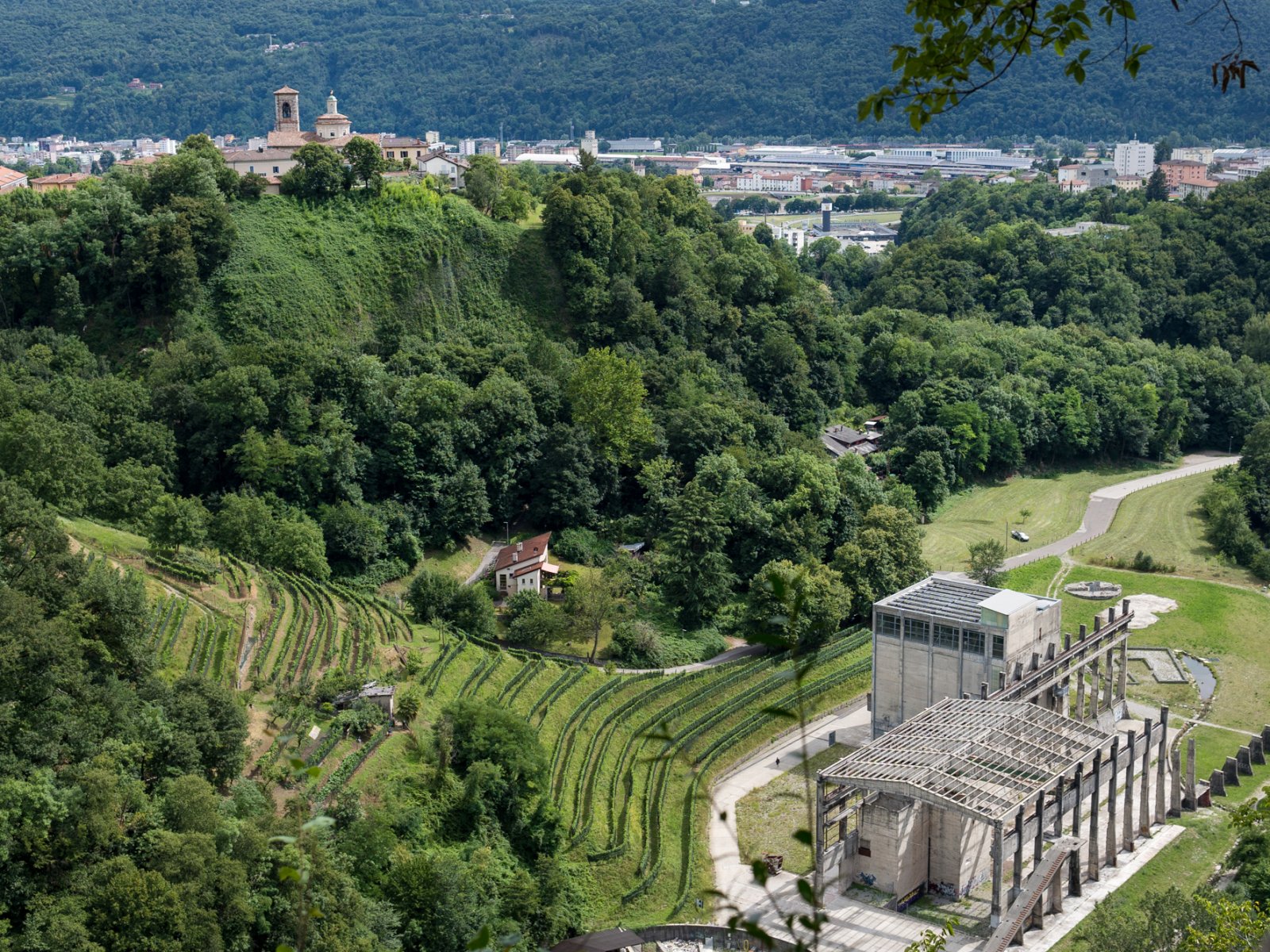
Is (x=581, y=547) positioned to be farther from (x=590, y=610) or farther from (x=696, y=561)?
(x=590, y=610)

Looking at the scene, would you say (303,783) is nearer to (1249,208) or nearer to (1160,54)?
(1249,208)

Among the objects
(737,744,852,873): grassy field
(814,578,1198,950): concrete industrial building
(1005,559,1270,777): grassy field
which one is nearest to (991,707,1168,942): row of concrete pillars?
(814,578,1198,950): concrete industrial building

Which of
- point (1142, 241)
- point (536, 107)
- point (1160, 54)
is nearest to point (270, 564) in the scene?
point (1142, 241)

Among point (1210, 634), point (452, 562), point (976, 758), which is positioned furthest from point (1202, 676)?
point (452, 562)

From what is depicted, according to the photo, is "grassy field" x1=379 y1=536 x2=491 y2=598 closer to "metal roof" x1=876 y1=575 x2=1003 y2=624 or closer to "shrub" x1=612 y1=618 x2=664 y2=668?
"shrub" x1=612 y1=618 x2=664 y2=668

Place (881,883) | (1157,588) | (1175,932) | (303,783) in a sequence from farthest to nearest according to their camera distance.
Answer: (1157,588) < (881,883) < (303,783) < (1175,932)

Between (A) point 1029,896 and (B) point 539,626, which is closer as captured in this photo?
(A) point 1029,896

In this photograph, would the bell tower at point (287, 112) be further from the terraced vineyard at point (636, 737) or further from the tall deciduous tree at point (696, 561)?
the terraced vineyard at point (636, 737)
